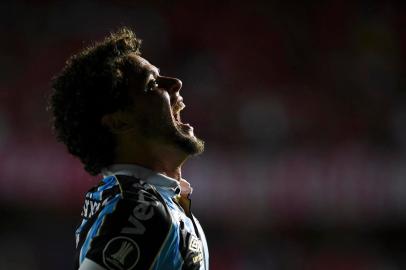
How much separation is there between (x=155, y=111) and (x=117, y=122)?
134mm

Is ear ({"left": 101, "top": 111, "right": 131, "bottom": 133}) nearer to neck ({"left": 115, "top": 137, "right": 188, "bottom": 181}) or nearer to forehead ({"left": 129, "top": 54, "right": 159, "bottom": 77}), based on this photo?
neck ({"left": 115, "top": 137, "right": 188, "bottom": 181})

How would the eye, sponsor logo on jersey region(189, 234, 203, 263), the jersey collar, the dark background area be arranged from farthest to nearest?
the dark background area, the eye, the jersey collar, sponsor logo on jersey region(189, 234, 203, 263)

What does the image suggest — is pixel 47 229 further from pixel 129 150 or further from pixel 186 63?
pixel 129 150

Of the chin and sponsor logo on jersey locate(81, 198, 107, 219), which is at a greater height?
the chin

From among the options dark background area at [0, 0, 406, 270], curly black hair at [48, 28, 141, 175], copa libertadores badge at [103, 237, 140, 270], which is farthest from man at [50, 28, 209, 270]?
dark background area at [0, 0, 406, 270]

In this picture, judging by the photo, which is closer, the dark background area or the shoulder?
the shoulder

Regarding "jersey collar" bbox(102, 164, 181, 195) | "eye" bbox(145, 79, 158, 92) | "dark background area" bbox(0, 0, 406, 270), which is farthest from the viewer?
"dark background area" bbox(0, 0, 406, 270)

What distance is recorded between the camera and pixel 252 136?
10547 millimetres

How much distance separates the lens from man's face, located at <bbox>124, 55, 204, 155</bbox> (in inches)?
107

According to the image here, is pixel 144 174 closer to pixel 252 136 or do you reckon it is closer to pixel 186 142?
pixel 186 142

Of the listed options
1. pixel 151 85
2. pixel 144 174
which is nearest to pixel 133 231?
pixel 144 174

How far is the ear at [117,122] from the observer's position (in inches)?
106

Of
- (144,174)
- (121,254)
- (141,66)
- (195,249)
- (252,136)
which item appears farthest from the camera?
(252,136)

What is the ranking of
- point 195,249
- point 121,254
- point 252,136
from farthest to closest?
point 252,136, point 195,249, point 121,254
